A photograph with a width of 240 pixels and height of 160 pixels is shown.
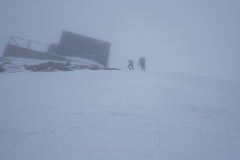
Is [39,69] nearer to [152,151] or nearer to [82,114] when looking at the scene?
[82,114]

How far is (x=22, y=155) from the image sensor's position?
3064 millimetres

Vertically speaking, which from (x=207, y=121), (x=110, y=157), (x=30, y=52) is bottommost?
(x=110, y=157)

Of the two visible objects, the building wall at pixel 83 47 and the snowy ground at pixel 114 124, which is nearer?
the snowy ground at pixel 114 124

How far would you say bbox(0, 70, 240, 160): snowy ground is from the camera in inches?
126

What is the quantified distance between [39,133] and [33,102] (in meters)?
1.90

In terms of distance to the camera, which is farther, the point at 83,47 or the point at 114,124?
the point at 83,47

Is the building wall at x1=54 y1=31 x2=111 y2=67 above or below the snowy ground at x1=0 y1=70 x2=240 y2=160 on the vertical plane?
above

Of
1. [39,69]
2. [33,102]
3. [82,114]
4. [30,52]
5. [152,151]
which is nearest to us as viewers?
[152,151]

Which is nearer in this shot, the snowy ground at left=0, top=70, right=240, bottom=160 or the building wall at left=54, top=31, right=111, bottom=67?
the snowy ground at left=0, top=70, right=240, bottom=160

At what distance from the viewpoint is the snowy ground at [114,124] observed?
10.5ft

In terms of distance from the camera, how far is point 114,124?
4180mm

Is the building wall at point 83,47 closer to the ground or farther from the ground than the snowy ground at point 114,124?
farther from the ground

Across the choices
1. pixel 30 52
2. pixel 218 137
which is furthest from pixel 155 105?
pixel 30 52

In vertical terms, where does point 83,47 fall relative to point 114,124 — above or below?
above
